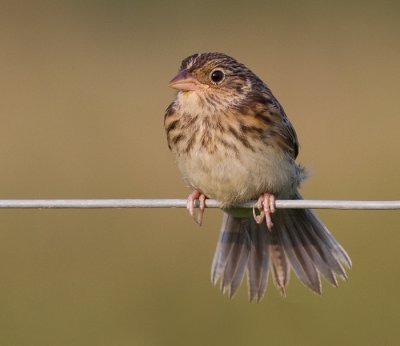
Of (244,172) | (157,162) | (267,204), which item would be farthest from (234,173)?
(157,162)

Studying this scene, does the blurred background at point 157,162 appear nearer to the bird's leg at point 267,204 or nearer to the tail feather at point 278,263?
the tail feather at point 278,263

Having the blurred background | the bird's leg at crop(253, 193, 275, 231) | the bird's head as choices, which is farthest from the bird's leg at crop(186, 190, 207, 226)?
the blurred background

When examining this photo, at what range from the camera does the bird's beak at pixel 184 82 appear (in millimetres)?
6797

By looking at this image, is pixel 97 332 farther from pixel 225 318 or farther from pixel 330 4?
pixel 330 4

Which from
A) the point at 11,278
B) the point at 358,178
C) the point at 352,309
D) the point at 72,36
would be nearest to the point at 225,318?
the point at 352,309

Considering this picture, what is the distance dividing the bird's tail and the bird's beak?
906mm

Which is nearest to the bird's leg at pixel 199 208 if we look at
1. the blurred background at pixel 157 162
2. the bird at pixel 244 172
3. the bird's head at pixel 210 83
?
the bird at pixel 244 172

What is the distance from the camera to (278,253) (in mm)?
7352

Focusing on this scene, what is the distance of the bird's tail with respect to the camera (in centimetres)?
717

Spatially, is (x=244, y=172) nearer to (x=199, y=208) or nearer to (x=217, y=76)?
(x=199, y=208)

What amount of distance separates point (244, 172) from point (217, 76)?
64 cm

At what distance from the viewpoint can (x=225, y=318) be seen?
26.4 ft

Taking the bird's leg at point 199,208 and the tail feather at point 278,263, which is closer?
the bird's leg at point 199,208

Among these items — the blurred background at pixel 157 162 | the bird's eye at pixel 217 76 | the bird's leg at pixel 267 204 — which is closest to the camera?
the bird's leg at pixel 267 204
